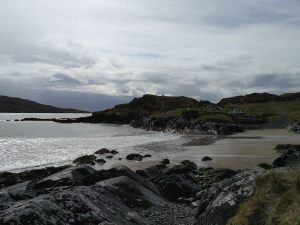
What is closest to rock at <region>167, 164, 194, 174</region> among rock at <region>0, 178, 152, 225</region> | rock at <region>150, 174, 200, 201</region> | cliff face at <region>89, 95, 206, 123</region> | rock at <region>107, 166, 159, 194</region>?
rock at <region>150, 174, 200, 201</region>

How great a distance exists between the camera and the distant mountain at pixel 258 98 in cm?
16462

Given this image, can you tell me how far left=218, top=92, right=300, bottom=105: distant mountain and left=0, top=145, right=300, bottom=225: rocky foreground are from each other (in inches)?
5629

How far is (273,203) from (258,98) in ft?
550

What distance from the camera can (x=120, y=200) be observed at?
17000mm

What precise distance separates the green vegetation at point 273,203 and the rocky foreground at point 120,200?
0.65 metres

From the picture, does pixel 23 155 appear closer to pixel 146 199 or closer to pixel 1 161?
pixel 1 161

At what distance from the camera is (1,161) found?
49312mm

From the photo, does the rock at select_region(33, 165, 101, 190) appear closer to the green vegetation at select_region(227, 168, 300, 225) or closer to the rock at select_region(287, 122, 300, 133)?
the green vegetation at select_region(227, 168, 300, 225)

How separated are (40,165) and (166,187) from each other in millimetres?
23595

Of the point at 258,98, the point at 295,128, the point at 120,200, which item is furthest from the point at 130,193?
the point at 258,98

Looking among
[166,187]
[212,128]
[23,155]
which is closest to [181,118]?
[212,128]

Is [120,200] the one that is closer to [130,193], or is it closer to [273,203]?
[130,193]

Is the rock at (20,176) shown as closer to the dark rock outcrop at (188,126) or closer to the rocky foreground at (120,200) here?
the rocky foreground at (120,200)

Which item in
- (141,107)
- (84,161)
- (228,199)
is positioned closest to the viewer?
(228,199)
